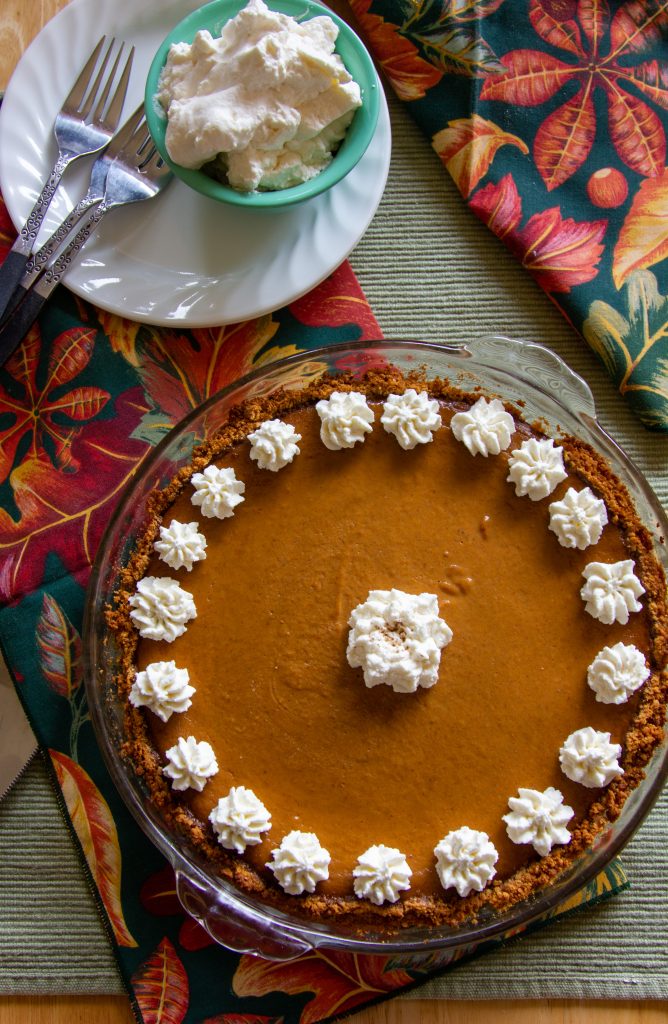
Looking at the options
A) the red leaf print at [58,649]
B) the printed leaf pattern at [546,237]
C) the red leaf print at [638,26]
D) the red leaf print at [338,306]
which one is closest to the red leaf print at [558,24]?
the red leaf print at [638,26]

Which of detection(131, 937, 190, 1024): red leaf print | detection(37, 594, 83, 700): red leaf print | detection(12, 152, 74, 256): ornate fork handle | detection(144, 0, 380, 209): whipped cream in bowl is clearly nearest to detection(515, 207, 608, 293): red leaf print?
detection(144, 0, 380, 209): whipped cream in bowl

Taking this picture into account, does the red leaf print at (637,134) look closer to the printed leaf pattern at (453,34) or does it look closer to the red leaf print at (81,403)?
the printed leaf pattern at (453,34)

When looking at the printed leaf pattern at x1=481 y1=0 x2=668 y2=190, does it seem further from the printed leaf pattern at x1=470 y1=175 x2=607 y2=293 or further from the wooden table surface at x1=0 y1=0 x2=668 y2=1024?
the wooden table surface at x1=0 y1=0 x2=668 y2=1024

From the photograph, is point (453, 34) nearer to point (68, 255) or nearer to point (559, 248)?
point (559, 248)

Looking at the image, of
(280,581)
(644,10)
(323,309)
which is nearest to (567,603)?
(280,581)

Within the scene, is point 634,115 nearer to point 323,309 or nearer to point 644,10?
point 644,10
